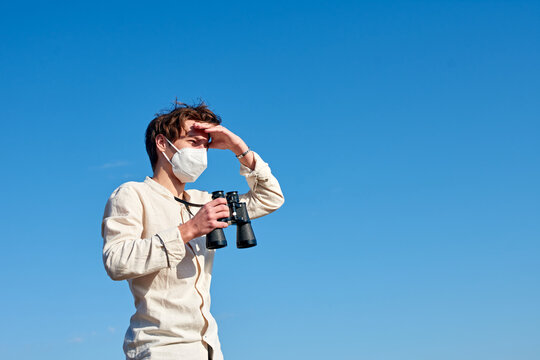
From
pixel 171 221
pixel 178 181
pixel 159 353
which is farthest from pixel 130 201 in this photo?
pixel 159 353

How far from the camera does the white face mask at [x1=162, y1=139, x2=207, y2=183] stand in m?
5.38

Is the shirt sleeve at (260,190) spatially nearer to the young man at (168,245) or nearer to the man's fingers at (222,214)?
the young man at (168,245)

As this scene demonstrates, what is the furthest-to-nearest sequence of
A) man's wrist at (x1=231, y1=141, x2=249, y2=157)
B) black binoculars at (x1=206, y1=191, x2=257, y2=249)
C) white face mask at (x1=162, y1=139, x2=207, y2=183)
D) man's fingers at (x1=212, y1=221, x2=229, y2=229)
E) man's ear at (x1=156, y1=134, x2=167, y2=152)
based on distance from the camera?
man's wrist at (x1=231, y1=141, x2=249, y2=157) < man's ear at (x1=156, y1=134, x2=167, y2=152) < white face mask at (x1=162, y1=139, x2=207, y2=183) < black binoculars at (x1=206, y1=191, x2=257, y2=249) < man's fingers at (x1=212, y1=221, x2=229, y2=229)

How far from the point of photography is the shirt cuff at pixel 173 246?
448 cm

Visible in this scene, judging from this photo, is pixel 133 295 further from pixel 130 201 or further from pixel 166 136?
pixel 166 136

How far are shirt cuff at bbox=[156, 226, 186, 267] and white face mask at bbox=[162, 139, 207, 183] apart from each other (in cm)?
97

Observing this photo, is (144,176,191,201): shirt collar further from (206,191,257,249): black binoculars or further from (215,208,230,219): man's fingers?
(215,208,230,219): man's fingers

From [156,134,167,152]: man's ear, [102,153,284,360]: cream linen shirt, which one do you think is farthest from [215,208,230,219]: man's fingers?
[156,134,167,152]: man's ear

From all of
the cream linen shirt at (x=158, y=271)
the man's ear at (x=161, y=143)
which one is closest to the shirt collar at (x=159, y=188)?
the cream linen shirt at (x=158, y=271)

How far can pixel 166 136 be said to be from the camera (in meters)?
5.53

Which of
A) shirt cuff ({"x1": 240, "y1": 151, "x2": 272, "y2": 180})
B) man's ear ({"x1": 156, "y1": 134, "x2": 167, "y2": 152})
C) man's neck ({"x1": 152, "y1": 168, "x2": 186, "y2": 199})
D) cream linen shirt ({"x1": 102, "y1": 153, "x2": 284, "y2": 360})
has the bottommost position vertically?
cream linen shirt ({"x1": 102, "y1": 153, "x2": 284, "y2": 360})

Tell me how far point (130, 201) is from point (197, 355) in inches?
52.0

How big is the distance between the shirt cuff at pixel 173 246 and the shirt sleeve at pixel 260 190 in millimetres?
1480

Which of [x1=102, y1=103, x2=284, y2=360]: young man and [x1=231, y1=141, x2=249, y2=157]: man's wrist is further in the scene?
[x1=231, y1=141, x2=249, y2=157]: man's wrist
